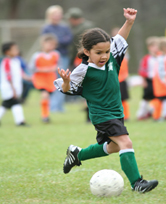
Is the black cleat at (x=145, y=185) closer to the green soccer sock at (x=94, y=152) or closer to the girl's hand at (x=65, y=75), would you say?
the green soccer sock at (x=94, y=152)

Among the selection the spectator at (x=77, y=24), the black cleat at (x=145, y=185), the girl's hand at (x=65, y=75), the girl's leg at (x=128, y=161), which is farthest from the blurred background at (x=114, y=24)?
the black cleat at (x=145, y=185)

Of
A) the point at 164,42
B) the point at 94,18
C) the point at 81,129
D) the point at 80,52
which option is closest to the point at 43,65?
the point at 81,129

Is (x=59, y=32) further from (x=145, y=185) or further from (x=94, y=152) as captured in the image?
(x=145, y=185)

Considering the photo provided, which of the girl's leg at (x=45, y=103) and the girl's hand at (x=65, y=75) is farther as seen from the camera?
the girl's leg at (x=45, y=103)

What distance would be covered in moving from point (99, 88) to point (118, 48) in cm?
45

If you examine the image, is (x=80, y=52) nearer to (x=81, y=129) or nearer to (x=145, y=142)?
(x=145, y=142)

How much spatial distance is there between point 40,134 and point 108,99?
3.74 m

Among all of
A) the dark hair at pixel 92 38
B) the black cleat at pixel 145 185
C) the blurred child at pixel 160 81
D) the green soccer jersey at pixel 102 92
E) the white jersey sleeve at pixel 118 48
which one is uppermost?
the dark hair at pixel 92 38

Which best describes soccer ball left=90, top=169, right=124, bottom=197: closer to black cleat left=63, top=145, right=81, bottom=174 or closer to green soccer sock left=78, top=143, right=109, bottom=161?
green soccer sock left=78, top=143, right=109, bottom=161

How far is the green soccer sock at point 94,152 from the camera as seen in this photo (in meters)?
3.77

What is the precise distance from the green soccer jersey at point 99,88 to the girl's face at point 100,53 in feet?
0.22

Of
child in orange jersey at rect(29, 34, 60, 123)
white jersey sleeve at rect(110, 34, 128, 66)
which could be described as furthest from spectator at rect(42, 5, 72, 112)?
white jersey sleeve at rect(110, 34, 128, 66)

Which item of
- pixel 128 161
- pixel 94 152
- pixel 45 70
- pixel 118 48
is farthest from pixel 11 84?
pixel 128 161

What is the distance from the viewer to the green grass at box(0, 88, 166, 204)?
3.29 m
